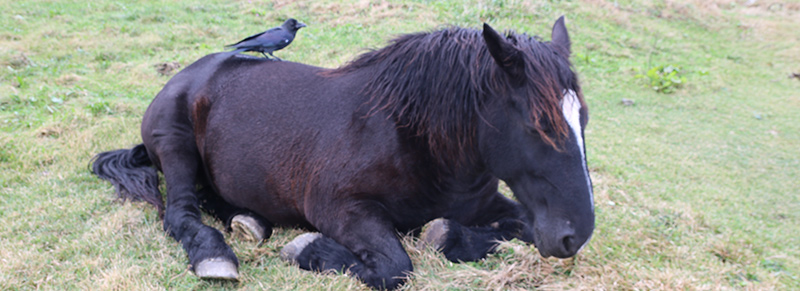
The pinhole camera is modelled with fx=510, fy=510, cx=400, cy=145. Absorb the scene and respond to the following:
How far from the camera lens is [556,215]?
226 cm

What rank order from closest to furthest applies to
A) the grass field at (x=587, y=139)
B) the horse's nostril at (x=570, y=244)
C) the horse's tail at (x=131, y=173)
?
the horse's nostril at (x=570, y=244), the grass field at (x=587, y=139), the horse's tail at (x=131, y=173)

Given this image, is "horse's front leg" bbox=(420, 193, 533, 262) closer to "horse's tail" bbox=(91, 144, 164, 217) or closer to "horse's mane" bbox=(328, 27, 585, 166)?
"horse's mane" bbox=(328, 27, 585, 166)

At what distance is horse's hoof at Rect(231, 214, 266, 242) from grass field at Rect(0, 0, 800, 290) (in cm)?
6

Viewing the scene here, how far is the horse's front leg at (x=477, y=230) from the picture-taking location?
2.89 meters

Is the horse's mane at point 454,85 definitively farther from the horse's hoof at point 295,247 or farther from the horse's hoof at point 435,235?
the horse's hoof at point 295,247

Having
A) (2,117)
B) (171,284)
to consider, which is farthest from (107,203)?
(2,117)

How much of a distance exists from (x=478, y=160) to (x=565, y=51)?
734 millimetres

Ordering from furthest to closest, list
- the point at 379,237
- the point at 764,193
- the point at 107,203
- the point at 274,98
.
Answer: the point at 764,193 < the point at 107,203 < the point at 274,98 < the point at 379,237

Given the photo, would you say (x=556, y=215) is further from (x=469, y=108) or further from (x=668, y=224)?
(x=668, y=224)

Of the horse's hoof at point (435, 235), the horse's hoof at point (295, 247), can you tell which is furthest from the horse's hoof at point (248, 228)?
the horse's hoof at point (435, 235)

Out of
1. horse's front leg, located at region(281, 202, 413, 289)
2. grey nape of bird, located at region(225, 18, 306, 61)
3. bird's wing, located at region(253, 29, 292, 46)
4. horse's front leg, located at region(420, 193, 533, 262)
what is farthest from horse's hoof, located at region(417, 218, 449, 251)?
bird's wing, located at region(253, 29, 292, 46)

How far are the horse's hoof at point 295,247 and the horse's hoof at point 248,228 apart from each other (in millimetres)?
305

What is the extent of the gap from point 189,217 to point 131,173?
40.4 inches

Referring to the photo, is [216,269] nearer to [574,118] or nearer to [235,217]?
[235,217]
